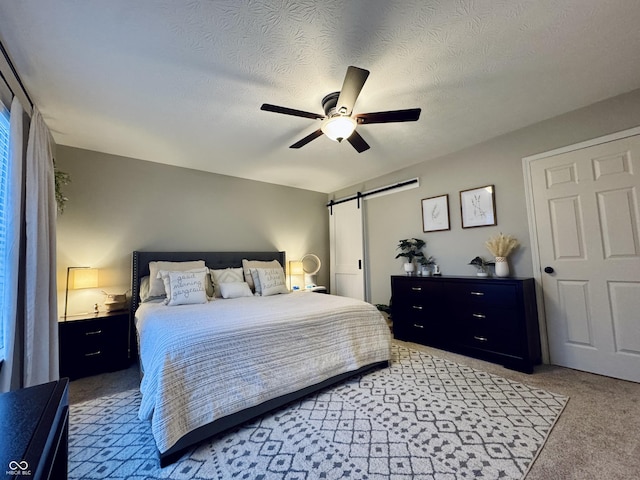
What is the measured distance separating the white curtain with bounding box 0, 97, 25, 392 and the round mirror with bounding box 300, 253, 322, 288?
3.46 metres

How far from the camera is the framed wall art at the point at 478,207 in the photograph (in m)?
3.22

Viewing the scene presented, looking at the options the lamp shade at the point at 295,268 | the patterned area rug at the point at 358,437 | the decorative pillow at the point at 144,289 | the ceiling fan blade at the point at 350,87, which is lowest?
the patterned area rug at the point at 358,437

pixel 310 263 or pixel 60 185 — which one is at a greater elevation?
pixel 60 185

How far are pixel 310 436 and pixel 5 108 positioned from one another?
294 centimetres

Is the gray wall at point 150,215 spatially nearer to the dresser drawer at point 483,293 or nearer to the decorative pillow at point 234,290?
the decorative pillow at point 234,290

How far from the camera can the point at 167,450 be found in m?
1.51

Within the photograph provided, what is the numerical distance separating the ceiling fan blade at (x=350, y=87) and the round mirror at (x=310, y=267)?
3210mm

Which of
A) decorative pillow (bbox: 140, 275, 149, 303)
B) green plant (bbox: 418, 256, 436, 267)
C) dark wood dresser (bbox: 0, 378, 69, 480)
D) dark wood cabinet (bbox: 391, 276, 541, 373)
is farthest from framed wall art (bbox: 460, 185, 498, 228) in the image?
decorative pillow (bbox: 140, 275, 149, 303)

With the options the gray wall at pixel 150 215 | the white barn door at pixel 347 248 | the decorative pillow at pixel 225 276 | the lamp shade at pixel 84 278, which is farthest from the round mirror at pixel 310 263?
the lamp shade at pixel 84 278

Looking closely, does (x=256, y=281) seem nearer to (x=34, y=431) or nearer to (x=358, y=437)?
(x=358, y=437)

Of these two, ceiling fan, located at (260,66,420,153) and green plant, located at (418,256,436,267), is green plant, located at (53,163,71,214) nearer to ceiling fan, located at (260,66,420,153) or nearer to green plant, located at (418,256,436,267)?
ceiling fan, located at (260,66,420,153)

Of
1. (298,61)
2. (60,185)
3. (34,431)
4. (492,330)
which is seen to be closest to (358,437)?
(34,431)

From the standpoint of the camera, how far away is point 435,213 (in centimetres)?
376

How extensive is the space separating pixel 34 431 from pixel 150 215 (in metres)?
3.41
